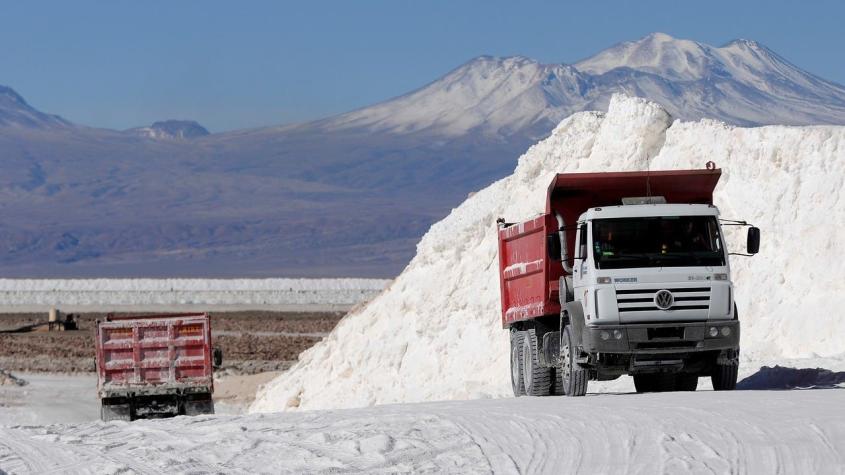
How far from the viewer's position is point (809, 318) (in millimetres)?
26391

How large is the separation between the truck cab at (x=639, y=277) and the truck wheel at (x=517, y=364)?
89.8 inches

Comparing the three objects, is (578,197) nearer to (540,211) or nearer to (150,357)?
(150,357)

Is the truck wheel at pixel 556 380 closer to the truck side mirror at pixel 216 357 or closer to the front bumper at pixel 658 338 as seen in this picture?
the front bumper at pixel 658 338

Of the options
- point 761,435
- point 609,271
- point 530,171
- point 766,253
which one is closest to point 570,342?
point 609,271

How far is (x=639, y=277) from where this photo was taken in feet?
59.9

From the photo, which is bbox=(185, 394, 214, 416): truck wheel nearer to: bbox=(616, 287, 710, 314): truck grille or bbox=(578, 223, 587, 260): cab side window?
bbox=(578, 223, 587, 260): cab side window

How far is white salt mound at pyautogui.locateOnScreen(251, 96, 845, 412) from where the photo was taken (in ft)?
89.4

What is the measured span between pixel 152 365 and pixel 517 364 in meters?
5.40

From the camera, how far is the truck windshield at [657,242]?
60.3 ft

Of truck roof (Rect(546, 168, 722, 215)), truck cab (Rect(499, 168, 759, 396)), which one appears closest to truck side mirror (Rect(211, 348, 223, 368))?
truck cab (Rect(499, 168, 759, 396))

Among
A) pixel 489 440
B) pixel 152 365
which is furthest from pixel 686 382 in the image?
pixel 152 365

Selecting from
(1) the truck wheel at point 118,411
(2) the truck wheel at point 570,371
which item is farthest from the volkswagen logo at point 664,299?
(1) the truck wheel at point 118,411

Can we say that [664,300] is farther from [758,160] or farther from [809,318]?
[758,160]

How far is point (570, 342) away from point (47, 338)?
176 feet
